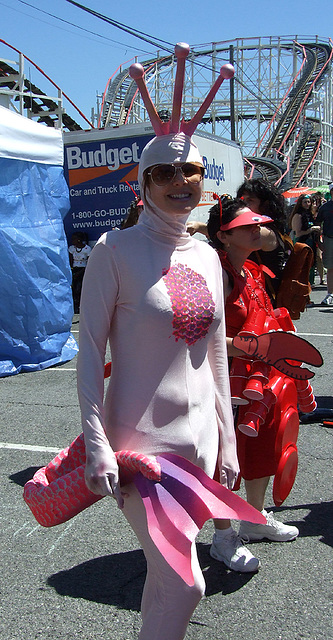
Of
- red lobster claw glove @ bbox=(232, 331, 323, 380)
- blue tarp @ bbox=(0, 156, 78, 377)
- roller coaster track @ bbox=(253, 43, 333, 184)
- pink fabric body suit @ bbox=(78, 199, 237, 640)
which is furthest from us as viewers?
roller coaster track @ bbox=(253, 43, 333, 184)

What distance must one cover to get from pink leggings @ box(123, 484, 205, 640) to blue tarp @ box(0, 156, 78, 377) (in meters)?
5.16

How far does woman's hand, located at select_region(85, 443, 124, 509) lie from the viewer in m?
1.73

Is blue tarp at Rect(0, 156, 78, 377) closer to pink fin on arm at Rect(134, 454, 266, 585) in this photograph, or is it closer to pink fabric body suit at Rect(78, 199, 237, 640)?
pink fabric body suit at Rect(78, 199, 237, 640)

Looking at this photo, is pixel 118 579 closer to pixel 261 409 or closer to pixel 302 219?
pixel 261 409

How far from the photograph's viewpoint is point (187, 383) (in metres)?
1.90

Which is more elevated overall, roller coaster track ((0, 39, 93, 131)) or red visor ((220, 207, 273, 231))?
roller coaster track ((0, 39, 93, 131))

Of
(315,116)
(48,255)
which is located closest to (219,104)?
(315,116)

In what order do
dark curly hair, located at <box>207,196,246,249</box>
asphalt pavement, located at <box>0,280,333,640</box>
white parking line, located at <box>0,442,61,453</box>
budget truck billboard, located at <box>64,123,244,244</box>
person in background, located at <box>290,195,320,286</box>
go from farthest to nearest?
person in background, located at <box>290,195,320,286</box> < budget truck billboard, located at <box>64,123,244,244</box> < white parking line, located at <box>0,442,61,453</box> < dark curly hair, located at <box>207,196,246,249</box> < asphalt pavement, located at <box>0,280,333,640</box>

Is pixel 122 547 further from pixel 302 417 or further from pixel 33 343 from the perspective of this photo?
pixel 33 343

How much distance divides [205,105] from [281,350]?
3.53ft

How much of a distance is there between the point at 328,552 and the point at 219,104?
146 feet

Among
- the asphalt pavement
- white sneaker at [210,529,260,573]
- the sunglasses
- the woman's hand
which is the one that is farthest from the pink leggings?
white sneaker at [210,529,260,573]

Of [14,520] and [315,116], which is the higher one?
[315,116]

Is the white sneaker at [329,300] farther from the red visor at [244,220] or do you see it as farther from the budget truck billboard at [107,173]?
the red visor at [244,220]
